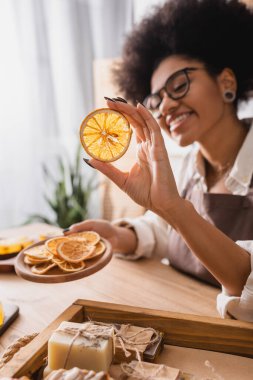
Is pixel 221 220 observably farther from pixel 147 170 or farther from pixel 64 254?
pixel 64 254

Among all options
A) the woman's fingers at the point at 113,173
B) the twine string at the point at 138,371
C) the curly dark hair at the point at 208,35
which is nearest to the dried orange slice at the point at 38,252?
the woman's fingers at the point at 113,173

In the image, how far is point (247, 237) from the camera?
144 centimetres

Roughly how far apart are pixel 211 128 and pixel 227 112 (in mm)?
133

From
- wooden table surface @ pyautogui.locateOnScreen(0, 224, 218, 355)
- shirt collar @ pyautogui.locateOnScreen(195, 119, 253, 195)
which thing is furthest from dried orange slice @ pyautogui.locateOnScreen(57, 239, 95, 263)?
shirt collar @ pyautogui.locateOnScreen(195, 119, 253, 195)

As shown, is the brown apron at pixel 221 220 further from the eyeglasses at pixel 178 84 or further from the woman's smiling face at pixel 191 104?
the eyeglasses at pixel 178 84

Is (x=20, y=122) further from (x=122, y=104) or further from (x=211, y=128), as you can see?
(x=122, y=104)

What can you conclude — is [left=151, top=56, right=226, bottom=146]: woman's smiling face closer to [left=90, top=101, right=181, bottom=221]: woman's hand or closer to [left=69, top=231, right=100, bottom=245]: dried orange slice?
[left=90, top=101, right=181, bottom=221]: woman's hand

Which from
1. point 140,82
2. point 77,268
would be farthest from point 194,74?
point 77,268

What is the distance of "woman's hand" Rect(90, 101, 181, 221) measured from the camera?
1.09m

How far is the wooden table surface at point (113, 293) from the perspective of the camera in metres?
1.12

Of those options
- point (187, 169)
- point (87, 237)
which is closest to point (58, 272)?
point (87, 237)

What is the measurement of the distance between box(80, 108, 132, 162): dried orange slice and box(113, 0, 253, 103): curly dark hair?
28.7 inches

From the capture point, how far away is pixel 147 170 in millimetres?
1193

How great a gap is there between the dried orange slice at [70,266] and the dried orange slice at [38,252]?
0.23 feet
